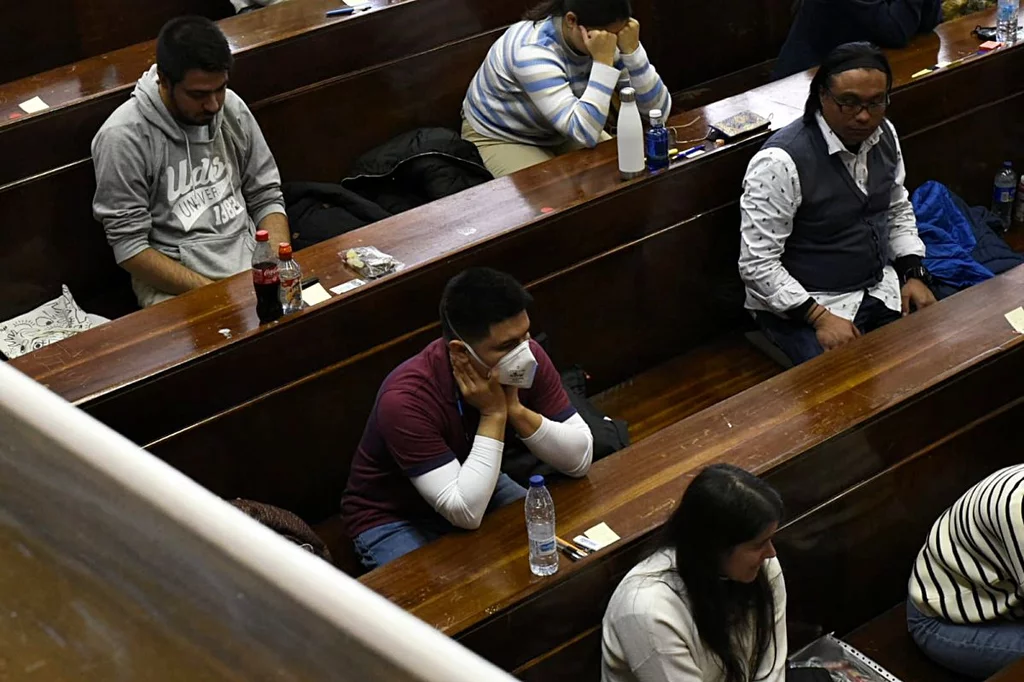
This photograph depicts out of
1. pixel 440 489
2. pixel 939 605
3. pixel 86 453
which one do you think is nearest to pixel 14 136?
pixel 440 489

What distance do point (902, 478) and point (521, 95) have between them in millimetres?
1655

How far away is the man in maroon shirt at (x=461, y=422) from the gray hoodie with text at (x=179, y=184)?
0.98m

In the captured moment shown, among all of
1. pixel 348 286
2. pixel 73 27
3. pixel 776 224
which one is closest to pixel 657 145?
pixel 776 224

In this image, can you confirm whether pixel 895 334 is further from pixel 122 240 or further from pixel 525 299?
pixel 122 240

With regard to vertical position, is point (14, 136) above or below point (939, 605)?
above

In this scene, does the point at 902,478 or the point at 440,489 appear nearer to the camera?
the point at 440,489

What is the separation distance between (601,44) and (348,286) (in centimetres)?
117

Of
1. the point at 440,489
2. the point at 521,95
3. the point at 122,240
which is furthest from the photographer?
the point at 521,95

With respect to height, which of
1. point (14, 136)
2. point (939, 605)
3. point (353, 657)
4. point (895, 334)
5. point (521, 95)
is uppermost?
point (353, 657)

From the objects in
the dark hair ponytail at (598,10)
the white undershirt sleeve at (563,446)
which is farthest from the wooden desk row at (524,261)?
the white undershirt sleeve at (563,446)

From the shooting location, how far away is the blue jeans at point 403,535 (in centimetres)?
258

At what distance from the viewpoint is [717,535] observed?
7.13 ft

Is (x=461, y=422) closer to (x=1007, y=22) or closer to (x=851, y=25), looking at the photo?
(x=851, y=25)

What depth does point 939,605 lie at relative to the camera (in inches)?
103
